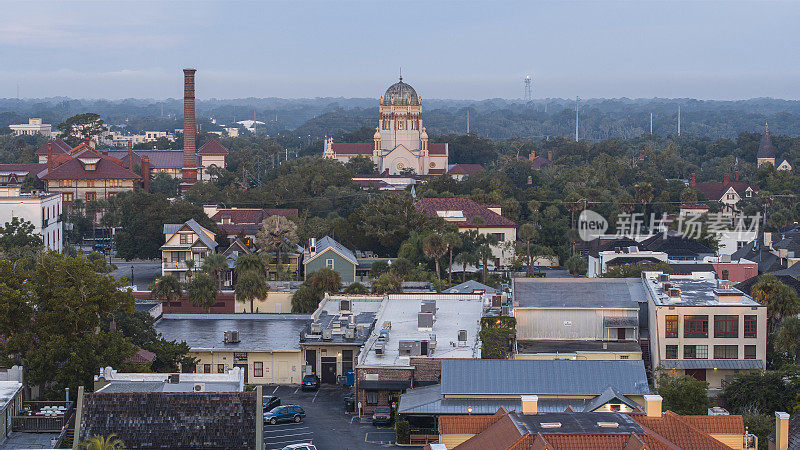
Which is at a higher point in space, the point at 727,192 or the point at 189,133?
the point at 189,133

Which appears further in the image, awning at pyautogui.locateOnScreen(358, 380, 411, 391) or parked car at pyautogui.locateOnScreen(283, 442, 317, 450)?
awning at pyautogui.locateOnScreen(358, 380, 411, 391)

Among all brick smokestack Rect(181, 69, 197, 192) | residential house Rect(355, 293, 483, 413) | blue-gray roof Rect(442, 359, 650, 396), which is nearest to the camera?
blue-gray roof Rect(442, 359, 650, 396)

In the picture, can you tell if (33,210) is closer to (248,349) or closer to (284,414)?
(248,349)

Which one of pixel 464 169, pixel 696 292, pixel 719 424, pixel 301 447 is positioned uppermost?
A: pixel 464 169

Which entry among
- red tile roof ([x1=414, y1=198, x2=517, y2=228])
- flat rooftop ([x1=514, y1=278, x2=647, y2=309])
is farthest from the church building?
flat rooftop ([x1=514, y1=278, x2=647, y2=309])

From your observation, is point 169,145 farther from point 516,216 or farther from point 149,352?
point 149,352

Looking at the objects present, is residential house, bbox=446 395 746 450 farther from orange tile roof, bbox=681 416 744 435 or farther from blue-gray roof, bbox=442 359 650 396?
blue-gray roof, bbox=442 359 650 396

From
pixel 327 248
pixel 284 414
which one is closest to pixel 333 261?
pixel 327 248
